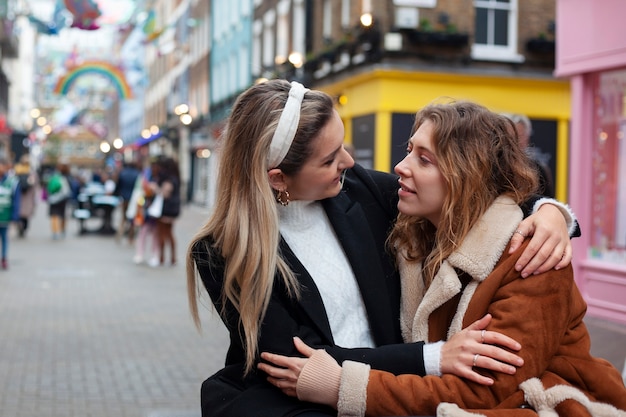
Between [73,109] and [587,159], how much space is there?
56.8 metres

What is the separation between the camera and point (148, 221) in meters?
17.3

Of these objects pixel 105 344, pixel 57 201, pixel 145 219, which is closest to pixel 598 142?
pixel 105 344

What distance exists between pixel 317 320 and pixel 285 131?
1.64ft

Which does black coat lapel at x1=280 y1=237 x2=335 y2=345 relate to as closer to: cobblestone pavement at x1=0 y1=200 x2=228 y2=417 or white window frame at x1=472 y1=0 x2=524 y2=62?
cobblestone pavement at x1=0 y1=200 x2=228 y2=417

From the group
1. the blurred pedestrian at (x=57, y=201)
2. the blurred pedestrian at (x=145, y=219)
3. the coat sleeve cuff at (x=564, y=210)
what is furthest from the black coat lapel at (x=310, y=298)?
the blurred pedestrian at (x=57, y=201)

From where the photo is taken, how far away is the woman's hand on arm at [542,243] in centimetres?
244

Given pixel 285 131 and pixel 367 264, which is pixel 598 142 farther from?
pixel 285 131

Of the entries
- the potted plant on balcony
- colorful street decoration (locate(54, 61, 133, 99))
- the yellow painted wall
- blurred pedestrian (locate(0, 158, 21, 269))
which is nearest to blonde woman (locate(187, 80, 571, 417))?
blurred pedestrian (locate(0, 158, 21, 269))

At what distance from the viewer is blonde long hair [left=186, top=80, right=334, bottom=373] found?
2539 millimetres

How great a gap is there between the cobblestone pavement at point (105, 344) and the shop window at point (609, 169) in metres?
1.03

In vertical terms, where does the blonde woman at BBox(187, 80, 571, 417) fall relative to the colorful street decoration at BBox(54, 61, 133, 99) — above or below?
below

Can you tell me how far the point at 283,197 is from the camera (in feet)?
8.95

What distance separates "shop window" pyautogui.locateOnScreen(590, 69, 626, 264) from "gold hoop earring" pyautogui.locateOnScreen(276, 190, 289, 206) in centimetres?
891

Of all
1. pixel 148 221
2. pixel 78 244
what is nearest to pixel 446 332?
pixel 148 221
